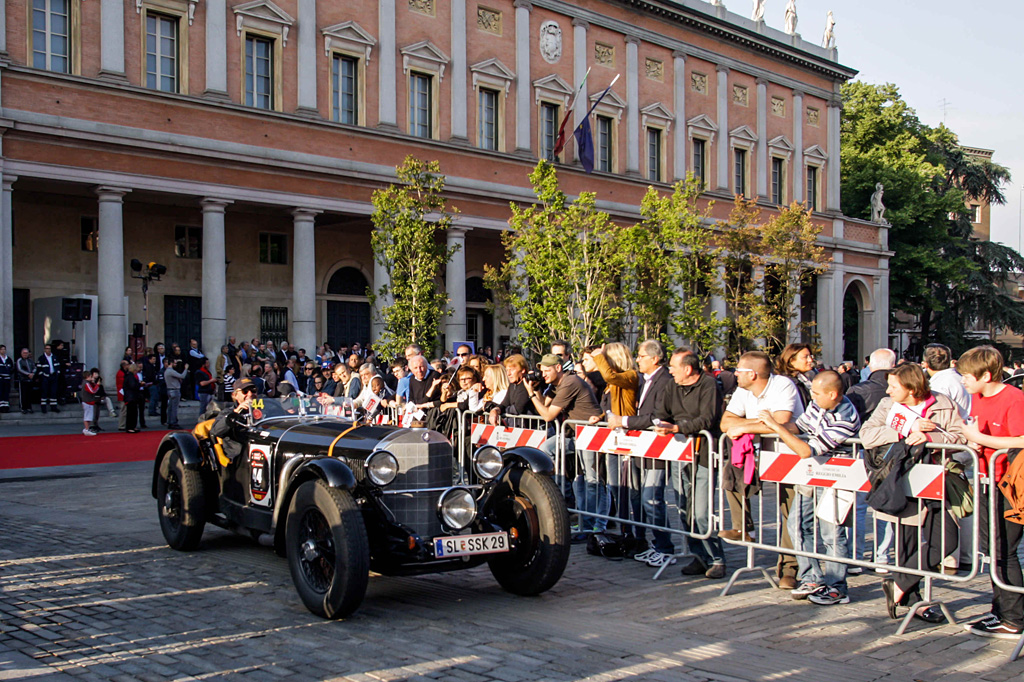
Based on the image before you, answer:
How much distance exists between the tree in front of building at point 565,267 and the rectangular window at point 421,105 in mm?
9323

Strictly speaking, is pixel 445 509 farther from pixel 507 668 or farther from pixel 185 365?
pixel 185 365

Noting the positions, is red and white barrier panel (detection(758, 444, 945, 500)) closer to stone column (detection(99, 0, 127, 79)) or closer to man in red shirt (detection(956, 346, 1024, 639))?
man in red shirt (detection(956, 346, 1024, 639))

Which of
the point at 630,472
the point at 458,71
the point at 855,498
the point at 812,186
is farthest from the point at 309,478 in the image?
the point at 812,186

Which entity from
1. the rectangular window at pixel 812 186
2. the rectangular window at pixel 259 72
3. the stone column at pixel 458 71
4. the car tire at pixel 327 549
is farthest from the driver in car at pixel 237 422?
the rectangular window at pixel 812 186

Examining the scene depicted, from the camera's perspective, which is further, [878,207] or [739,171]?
[878,207]

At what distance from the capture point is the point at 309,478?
A: 715 centimetres

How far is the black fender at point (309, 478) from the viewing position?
6.70 metres

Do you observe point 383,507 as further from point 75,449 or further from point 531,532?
point 75,449

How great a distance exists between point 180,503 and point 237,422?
1.06 metres

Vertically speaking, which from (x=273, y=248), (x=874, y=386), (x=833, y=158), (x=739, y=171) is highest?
(x=833, y=158)

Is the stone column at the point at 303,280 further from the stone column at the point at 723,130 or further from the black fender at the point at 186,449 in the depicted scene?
the stone column at the point at 723,130

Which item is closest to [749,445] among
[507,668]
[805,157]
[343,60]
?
[507,668]

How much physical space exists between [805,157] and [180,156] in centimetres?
3220

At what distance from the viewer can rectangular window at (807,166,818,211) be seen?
4822cm
